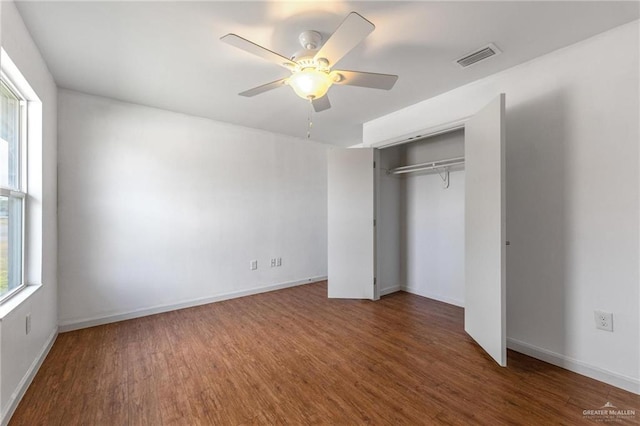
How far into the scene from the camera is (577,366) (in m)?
2.09

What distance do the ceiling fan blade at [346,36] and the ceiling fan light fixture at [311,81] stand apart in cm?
10

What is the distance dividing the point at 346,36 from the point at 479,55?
1425 millimetres

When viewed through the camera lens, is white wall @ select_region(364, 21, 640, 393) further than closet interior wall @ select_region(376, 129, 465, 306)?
No

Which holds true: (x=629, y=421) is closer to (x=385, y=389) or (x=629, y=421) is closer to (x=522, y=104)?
(x=385, y=389)

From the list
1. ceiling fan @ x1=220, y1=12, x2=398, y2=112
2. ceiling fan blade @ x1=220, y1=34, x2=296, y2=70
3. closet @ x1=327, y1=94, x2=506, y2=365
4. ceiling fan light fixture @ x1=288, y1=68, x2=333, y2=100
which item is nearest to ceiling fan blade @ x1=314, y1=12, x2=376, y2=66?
ceiling fan @ x1=220, y1=12, x2=398, y2=112

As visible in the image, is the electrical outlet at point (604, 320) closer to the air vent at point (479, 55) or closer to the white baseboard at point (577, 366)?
the white baseboard at point (577, 366)

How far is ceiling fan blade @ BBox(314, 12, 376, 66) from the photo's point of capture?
1.37 metres

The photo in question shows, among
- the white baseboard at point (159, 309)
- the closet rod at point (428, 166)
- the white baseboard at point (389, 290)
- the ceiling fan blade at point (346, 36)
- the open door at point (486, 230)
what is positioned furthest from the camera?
the white baseboard at point (389, 290)

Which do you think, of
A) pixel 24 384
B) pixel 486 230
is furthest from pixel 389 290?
pixel 24 384

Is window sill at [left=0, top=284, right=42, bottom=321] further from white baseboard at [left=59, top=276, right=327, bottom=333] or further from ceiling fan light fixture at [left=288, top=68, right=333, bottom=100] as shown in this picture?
ceiling fan light fixture at [left=288, top=68, right=333, bottom=100]

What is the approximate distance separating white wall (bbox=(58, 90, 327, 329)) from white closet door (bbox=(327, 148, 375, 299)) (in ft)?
3.01

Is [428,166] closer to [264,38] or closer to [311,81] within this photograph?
[311,81]

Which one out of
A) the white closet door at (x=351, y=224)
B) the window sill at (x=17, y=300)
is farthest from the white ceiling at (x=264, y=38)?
the window sill at (x=17, y=300)

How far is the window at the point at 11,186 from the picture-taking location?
6.16 ft
